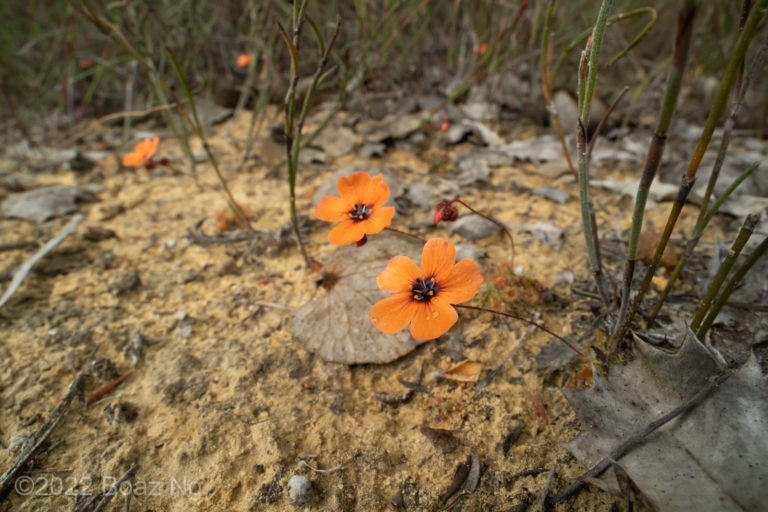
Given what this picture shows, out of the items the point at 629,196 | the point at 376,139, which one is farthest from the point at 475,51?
the point at 629,196

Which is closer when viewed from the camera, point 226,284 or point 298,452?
point 298,452

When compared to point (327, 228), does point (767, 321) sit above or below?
above

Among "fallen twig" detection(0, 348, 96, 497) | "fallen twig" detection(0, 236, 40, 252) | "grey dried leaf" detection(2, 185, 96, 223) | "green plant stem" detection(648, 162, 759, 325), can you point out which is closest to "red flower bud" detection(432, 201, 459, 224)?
"green plant stem" detection(648, 162, 759, 325)

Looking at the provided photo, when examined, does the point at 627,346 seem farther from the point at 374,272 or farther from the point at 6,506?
the point at 6,506

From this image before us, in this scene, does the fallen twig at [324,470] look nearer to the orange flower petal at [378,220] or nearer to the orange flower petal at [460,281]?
the orange flower petal at [460,281]

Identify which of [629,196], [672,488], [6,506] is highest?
[672,488]

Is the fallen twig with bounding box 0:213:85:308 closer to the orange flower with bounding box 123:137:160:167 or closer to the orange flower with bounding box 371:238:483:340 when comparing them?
the orange flower with bounding box 123:137:160:167

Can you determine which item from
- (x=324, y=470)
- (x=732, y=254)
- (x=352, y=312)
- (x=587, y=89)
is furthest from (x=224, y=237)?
(x=732, y=254)

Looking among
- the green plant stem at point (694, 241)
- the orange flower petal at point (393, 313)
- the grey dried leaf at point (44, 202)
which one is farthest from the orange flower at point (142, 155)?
the green plant stem at point (694, 241)
